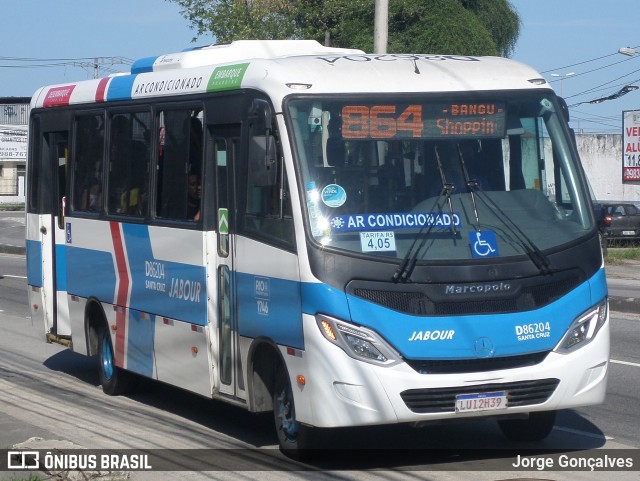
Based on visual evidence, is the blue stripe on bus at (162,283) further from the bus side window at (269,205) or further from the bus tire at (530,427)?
the bus tire at (530,427)

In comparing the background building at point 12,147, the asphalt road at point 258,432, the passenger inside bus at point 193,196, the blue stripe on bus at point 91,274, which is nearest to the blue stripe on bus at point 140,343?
the asphalt road at point 258,432

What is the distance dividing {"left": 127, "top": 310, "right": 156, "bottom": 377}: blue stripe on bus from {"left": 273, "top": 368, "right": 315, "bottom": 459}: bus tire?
2.37 m

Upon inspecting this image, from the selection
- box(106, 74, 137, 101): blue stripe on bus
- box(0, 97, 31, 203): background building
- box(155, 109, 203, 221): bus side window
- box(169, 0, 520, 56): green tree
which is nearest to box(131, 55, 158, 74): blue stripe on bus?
box(106, 74, 137, 101): blue stripe on bus

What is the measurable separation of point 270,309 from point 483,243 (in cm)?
160

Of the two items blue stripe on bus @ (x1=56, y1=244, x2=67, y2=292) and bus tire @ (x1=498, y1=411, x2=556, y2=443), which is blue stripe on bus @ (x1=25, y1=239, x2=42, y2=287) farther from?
bus tire @ (x1=498, y1=411, x2=556, y2=443)

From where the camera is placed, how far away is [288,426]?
27.6 feet


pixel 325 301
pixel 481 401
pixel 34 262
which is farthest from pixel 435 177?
pixel 34 262

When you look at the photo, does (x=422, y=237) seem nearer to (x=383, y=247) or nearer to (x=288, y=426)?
(x=383, y=247)

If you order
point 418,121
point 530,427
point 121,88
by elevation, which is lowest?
point 530,427

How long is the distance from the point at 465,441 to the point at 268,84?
3.12 m

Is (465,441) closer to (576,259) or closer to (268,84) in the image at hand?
(576,259)

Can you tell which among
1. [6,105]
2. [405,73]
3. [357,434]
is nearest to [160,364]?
[357,434]

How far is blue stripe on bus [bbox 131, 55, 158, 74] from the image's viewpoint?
36.7ft

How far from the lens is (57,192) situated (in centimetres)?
1311
